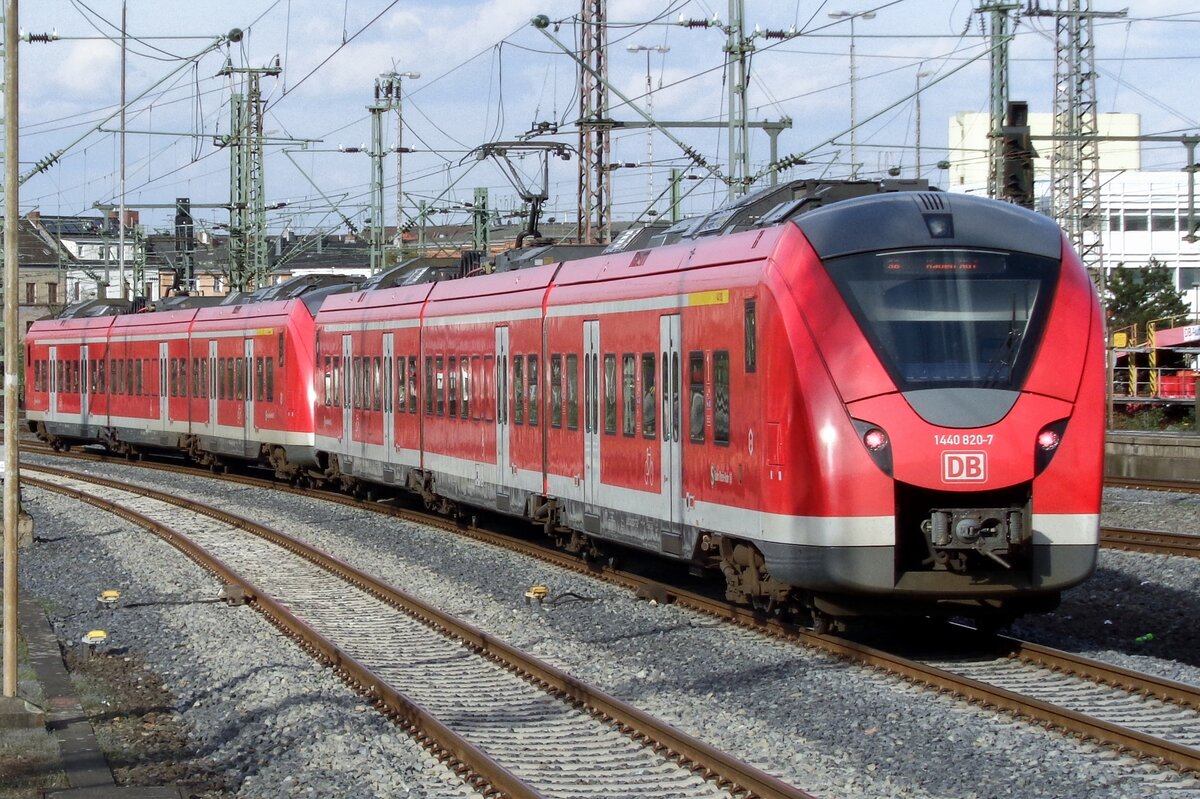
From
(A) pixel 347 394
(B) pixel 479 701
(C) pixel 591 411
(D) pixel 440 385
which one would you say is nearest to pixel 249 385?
(A) pixel 347 394

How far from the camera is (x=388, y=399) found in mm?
23219

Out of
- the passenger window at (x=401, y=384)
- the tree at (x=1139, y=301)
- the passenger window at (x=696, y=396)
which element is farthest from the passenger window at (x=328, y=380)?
the tree at (x=1139, y=301)

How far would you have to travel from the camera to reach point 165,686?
1109 cm

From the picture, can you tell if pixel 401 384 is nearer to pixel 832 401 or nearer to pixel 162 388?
pixel 832 401

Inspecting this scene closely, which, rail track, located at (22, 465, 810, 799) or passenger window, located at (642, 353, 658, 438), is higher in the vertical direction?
passenger window, located at (642, 353, 658, 438)

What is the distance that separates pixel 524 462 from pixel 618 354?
129 inches

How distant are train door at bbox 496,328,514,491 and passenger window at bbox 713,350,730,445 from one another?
6069 mm

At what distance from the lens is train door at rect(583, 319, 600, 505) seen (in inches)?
609

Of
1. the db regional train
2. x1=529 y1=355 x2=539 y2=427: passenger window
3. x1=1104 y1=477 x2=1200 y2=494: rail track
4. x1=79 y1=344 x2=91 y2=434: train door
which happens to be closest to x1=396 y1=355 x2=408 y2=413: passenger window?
the db regional train

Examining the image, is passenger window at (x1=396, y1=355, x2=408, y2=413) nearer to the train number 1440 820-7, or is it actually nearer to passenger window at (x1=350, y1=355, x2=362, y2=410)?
passenger window at (x1=350, y1=355, x2=362, y2=410)

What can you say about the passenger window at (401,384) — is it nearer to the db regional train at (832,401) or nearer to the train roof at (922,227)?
the db regional train at (832,401)

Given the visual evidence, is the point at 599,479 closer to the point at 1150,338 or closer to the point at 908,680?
the point at 908,680

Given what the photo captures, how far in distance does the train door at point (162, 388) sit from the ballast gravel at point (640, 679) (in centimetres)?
1592

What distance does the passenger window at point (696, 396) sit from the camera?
12.8m
